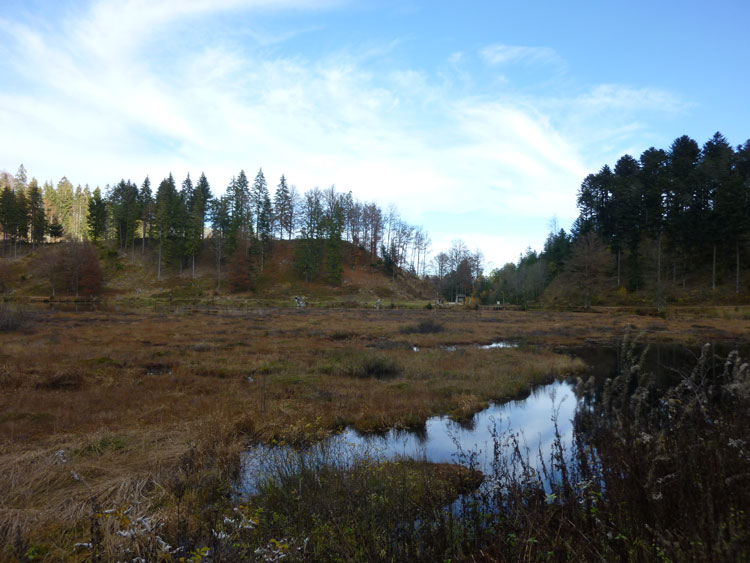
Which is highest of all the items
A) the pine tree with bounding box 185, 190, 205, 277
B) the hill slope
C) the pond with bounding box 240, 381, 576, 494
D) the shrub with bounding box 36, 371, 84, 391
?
the pine tree with bounding box 185, 190, 205, 277

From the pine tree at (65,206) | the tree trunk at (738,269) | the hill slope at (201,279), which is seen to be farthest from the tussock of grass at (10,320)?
the pine tree at (65,206)

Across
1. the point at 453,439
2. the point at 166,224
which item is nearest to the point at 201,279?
the point at 166,224

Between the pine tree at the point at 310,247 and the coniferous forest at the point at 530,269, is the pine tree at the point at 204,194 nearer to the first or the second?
the coniferous forest at the point at 530,269

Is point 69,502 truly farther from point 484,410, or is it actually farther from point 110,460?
point 484,410

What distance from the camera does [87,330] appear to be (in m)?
27.0

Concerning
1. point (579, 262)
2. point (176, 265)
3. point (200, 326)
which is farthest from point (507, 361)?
point (176, 265)

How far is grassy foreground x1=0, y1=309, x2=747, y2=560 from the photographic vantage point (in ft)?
18.4

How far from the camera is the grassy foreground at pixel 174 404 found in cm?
561

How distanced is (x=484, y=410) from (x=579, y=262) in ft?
190

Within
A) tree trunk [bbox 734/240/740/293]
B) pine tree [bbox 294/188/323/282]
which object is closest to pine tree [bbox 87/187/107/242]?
pine tree [bbox 294/188/323/282]

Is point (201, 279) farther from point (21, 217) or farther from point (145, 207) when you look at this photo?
point (21, 217)

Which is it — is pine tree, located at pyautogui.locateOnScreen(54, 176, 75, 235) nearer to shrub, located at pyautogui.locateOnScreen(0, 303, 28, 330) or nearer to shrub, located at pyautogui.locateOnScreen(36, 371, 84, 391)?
shrub, located at pyautogui.locateOnScreen(0, 303, 28, 330)

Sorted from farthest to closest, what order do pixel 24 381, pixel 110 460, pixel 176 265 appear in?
pixel 176 265 < pixel 24 381 < pixel 110 460

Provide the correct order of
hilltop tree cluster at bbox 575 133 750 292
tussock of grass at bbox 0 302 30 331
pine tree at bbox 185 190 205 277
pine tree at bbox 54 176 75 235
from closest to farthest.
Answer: tussock of grass at bbox 0 302 30 331 < hilltop tree cluster at bbox 575 133 750 292 < pine tree at bbox 185 190 205 277 < pine tree at bbox 54 176 75 235
